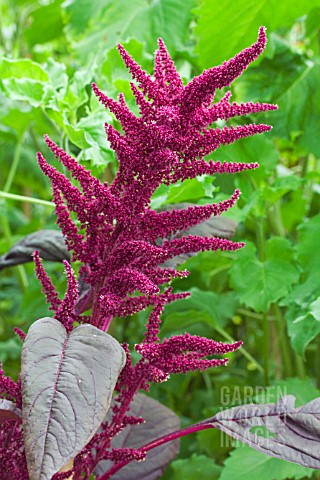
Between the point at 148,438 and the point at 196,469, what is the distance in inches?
7.3

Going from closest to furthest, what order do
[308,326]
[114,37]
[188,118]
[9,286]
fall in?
[188,118] → [308,326] → [114,37] → [9,286]

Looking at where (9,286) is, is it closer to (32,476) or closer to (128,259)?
(128,259)

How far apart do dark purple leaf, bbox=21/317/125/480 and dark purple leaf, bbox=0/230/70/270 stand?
0.32 metres

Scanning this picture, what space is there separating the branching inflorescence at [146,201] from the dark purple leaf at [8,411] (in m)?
0.08

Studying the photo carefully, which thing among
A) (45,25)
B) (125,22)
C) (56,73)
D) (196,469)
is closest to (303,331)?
(196,469)

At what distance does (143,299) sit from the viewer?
0.53 m

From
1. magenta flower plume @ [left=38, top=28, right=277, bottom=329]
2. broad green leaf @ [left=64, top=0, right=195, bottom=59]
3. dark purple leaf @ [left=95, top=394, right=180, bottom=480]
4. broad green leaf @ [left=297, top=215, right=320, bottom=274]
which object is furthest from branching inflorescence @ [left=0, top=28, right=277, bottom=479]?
broad green leaf @ [left=64, top=0, right=195, bottom=59]

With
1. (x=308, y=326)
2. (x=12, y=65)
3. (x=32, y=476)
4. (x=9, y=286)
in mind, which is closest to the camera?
(x=32, y=476)

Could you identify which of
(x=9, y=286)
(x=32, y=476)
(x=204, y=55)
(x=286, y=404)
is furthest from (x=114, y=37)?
(x=9, y=286)

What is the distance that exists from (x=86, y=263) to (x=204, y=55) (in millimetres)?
558

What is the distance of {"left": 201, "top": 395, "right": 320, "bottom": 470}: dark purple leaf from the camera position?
52 cm

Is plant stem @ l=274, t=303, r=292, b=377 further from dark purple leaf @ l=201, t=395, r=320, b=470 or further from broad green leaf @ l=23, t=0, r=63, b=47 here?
broad green leaf @ l=23, t=0, r=63, b=47

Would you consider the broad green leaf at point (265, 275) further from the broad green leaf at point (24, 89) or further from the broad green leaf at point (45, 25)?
the broad green leaf at point (45, 25)

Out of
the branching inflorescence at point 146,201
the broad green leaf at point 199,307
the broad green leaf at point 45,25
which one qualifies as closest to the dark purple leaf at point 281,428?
the branching inflorescence at point 146,201
